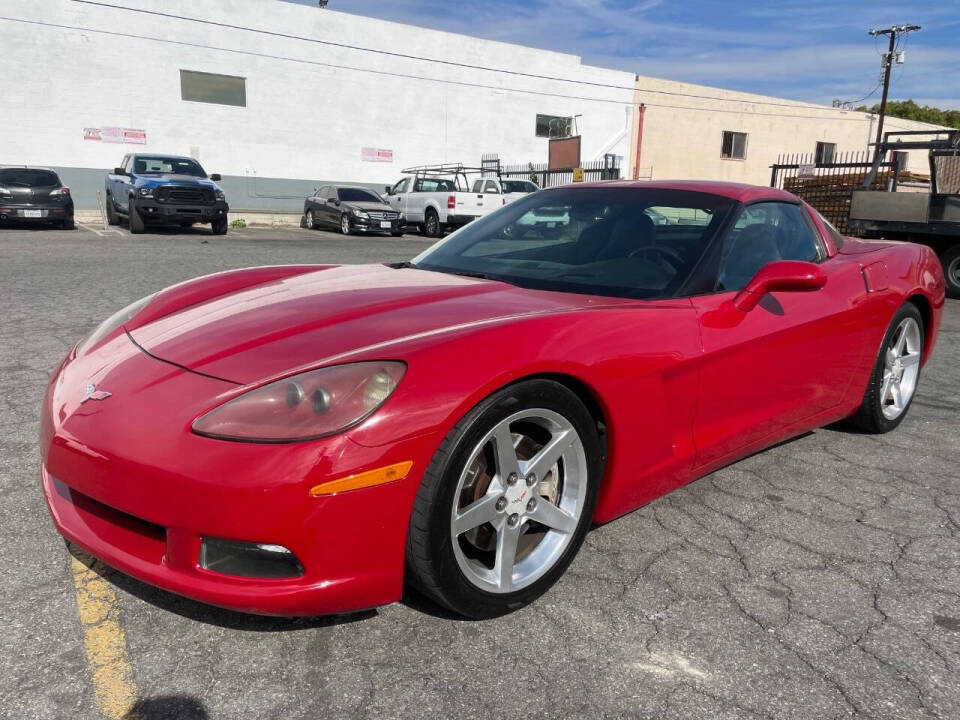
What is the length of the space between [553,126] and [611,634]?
108 feet

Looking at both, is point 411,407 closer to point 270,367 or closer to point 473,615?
point 270,367

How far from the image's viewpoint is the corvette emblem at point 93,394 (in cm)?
233

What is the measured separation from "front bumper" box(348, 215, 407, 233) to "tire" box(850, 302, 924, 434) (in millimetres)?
16762

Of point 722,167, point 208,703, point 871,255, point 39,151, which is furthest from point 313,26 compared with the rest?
point 208,703

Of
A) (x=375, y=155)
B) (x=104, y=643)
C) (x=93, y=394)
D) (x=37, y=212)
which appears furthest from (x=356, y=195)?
(x=104, y=643)

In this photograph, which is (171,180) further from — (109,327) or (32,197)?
(109,327)

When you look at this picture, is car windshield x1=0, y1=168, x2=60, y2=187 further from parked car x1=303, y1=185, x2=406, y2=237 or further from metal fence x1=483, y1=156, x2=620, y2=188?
metal fence x1=483, y1=156, x2=620, y2=188

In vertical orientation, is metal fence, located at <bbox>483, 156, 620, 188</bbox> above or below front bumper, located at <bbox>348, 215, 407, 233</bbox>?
above

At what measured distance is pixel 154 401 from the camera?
220 cm

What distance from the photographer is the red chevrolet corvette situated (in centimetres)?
198

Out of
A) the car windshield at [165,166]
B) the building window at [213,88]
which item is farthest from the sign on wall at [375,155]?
the car windshield at [165,166]

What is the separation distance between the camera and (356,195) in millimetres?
21156

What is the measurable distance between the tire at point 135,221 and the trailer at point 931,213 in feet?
44.4

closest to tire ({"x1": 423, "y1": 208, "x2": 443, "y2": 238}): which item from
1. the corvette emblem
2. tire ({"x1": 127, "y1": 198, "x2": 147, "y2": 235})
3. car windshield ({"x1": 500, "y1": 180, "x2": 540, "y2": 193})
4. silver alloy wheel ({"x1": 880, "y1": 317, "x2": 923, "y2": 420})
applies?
car windshield ({"x1": 500, "y1": 180, "x2": 540, "y2": 193})
